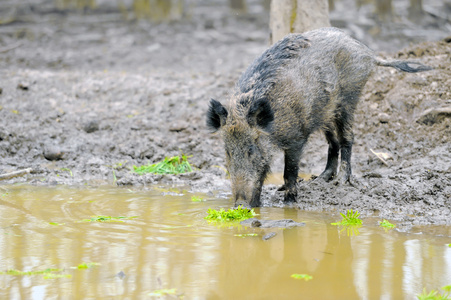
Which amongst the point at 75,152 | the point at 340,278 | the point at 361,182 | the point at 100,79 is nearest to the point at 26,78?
the point at 100,79

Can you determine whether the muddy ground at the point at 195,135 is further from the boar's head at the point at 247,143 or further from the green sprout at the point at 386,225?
the boar's head at the point at 247,143

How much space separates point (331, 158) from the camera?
694 cm

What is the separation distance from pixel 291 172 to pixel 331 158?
126 cm

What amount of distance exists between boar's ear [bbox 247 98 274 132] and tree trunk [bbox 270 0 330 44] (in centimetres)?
363

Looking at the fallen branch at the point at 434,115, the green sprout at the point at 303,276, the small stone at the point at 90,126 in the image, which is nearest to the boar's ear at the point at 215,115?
the green sprout at the point at 303,276

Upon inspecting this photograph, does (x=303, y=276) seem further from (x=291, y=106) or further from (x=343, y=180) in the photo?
(x=343, y=180)

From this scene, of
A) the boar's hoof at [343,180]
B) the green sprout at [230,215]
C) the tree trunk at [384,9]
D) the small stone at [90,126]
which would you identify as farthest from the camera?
the tree trunk at [384,9]

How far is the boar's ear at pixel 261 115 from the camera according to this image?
5.30 meters

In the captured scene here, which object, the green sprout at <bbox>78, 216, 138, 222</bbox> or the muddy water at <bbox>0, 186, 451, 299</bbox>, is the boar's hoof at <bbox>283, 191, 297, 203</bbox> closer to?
the muddy water at <bbox>0, 186, 451, 299</bbox>

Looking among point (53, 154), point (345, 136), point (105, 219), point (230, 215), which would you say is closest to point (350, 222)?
point (230, 215)

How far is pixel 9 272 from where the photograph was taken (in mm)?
3139

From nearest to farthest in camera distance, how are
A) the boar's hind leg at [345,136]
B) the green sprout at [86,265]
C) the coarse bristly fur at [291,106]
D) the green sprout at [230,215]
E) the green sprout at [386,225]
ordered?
the green sprout at [86,265]
the green sprout at [386,225]
the green sprout at [230,215]
the coarse bristly fur at [291,106]
the boar's hind leg at [345,136]

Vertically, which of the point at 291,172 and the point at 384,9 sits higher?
the point at 384,9

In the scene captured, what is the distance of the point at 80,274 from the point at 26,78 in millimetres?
8081
